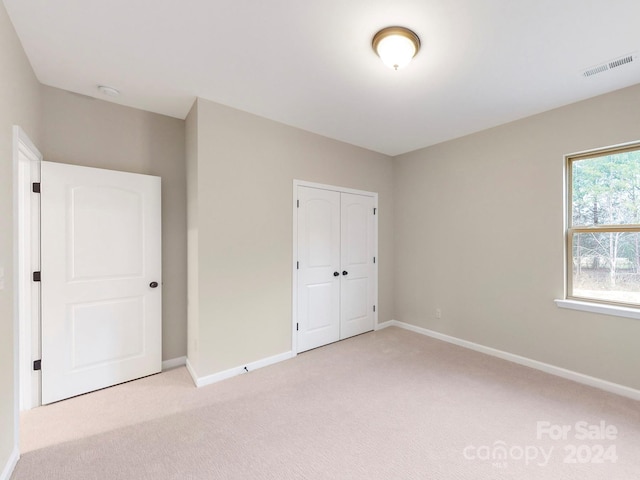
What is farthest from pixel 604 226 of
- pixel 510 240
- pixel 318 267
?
pixel 318 267

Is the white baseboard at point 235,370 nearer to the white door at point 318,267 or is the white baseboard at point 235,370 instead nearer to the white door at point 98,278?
the white door at point 318,267

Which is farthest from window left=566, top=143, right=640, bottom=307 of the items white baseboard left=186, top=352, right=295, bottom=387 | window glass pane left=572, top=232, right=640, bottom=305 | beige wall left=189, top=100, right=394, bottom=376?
white baseboard left=186, top=352, right=295, bottom=387

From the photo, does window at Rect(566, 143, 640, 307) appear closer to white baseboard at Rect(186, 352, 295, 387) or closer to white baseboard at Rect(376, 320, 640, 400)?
white baseboard at Rect(376, 320, 640, 400)

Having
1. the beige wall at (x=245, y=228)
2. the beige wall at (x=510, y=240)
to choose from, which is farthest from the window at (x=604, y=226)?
the beige wall at (x=245, y=228)

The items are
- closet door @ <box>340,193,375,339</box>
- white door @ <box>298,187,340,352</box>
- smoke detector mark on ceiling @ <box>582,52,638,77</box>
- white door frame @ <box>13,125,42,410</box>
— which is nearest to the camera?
smoke detector mark on ceiling @ <box>582,52,638,77</box>

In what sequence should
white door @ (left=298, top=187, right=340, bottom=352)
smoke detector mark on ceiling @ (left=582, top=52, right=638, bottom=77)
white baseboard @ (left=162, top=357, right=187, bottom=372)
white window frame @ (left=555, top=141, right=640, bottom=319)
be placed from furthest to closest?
1. white door @ (left=298, top=187, right=340, bottom=352)
2. white baseboard @ (left=162, top=357, right=187, bottom=372)
3. white window frame @ (left=555, top=141, right=640, bottom=319)
4. smoke detector mark on ceiling @ (left=582, top=52, right=638, bottom=77)

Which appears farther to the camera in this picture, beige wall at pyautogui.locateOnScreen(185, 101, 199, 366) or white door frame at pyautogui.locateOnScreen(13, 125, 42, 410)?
beige wall at pyautogui.locateOnScreen(185, 101, 199, 366)

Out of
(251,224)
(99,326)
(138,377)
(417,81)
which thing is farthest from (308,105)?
(138,377)

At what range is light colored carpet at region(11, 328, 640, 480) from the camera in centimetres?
167

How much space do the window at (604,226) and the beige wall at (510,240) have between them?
14cm

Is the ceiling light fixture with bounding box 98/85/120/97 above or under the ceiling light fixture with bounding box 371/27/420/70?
above

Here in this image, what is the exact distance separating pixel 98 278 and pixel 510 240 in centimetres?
419

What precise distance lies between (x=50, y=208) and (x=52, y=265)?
475 millimetres

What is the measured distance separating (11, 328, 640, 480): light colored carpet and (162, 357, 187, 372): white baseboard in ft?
0.32
